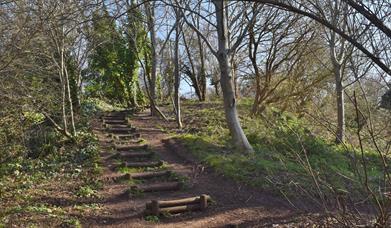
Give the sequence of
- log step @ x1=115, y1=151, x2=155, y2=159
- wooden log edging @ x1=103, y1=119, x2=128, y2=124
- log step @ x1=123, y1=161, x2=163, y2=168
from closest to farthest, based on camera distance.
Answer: log step @ x1=123, y1=161, x2=163, y2=168 < log step @ x1=115, y1=151, x2=155, y2=159 < wooden log edging @ x1=103, y1=119, x2=128, y2=124

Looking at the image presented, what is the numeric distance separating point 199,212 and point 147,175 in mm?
2461

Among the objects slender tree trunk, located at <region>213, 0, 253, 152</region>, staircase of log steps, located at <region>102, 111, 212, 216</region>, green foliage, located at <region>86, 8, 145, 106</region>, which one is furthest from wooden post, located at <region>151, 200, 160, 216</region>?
A: green foliage, located at <region>86, 8, 145, 106</region>

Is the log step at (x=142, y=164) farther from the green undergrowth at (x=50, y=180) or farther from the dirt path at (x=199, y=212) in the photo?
the green undergrowth at (x=50, y=180)

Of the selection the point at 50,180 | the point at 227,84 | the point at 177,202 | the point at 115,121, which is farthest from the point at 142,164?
the point at 115,121

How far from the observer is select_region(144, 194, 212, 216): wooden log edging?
23.4 feet

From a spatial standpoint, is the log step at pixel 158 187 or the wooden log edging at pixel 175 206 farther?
the log step at pixel 158 187

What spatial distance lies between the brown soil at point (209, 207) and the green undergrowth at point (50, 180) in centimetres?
37

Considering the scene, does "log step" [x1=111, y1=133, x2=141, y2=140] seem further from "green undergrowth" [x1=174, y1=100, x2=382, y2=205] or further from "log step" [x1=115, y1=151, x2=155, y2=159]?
"log step" [x1=115, y1=151, x2=155, y2=159]

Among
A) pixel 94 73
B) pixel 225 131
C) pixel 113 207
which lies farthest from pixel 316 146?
pixel 94 73

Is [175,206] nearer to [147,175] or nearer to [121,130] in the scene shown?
[147,175]

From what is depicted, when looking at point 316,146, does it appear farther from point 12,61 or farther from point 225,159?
point 12,61

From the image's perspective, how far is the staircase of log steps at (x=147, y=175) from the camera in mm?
7262

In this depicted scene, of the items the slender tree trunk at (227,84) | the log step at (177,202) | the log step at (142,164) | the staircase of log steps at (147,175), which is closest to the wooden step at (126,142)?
the staircase of log steps at (147,175)

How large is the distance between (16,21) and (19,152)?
16.7 feet
